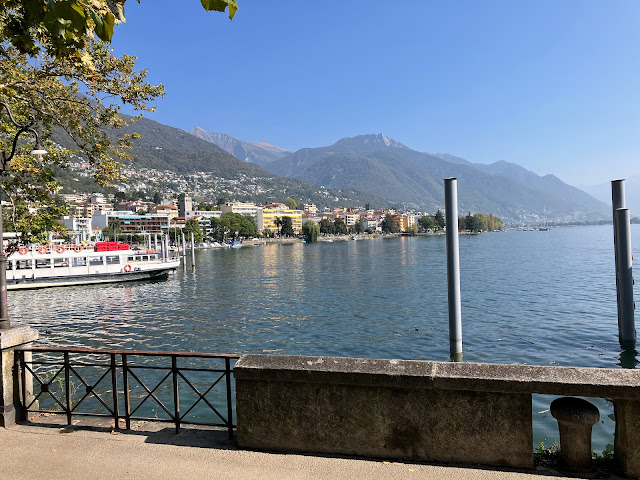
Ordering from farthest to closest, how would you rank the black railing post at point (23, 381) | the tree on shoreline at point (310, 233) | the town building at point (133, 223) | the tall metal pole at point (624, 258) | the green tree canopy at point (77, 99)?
the tree on shoreline at point (310, 233) → the town building at point (133, 223) → the tall metal pole at point (624, 258) → the green tree canopy at point (77, 99) → the black railing post at point (23, 381)

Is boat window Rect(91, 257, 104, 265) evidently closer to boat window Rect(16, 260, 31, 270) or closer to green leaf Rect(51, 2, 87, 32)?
boat window Rect(16, 260, 31, 270)

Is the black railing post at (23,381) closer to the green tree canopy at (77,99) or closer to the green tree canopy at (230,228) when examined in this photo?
the green tree canopy at (77,99)

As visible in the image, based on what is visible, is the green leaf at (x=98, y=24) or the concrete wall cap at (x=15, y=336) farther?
the concrete wall cap at (x=15, y=336)

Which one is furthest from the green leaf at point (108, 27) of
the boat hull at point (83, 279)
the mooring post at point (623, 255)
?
the boat hull at point (83, 279)

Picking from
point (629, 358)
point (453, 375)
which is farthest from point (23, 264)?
point (453, 375)

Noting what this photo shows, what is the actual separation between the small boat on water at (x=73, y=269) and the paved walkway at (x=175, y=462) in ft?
146

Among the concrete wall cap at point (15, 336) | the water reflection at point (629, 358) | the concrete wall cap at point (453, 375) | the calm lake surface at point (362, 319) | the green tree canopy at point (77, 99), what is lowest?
the calm lake surface at point (362, 319)

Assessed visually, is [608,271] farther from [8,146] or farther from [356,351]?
[8,146]

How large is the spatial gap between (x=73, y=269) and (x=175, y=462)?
50124 millimetres

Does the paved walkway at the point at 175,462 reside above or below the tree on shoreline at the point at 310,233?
below

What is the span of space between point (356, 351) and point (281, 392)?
1260 cm

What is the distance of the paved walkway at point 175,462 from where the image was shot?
402 centimetres

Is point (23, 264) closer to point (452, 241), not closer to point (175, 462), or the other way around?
point (452, 241)

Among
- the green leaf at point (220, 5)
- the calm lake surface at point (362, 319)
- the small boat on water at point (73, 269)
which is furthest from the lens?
the small boat on water at point (73, 269)
